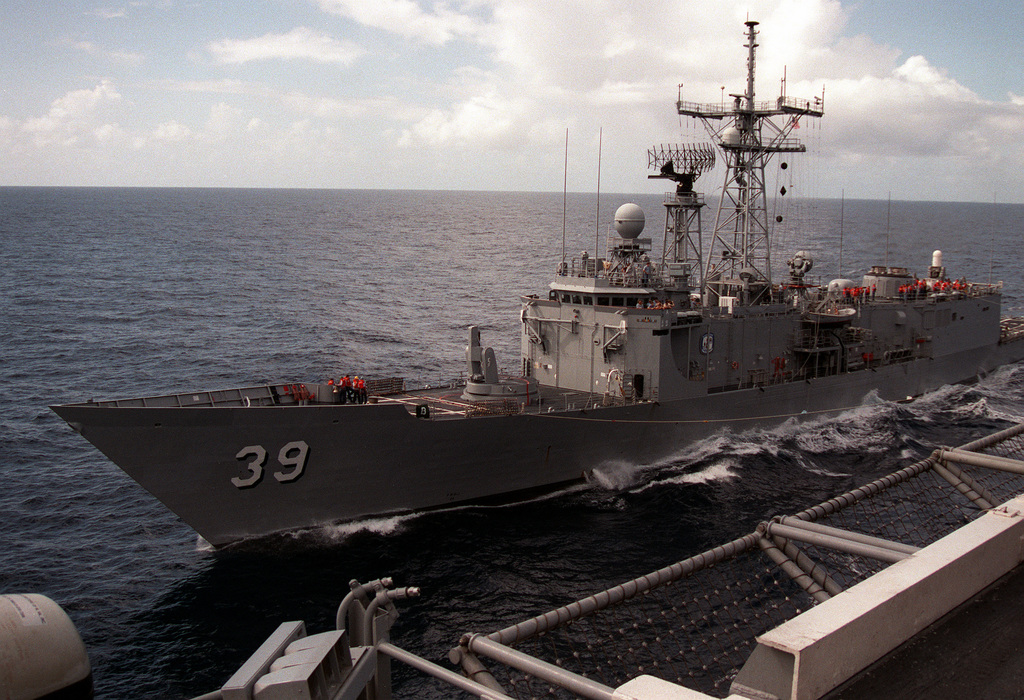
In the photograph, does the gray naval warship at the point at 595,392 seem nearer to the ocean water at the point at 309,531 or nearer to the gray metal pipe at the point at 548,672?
the ocean water at the point at 309,531

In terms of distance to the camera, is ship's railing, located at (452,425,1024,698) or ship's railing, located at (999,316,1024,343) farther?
ship's railing, located at (999,316,1024,343)

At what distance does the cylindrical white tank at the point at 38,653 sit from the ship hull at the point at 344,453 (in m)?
14.2

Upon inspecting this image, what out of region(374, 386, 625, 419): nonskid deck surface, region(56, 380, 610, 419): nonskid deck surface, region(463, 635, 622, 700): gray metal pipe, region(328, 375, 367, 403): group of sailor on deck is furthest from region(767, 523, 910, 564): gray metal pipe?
region(328, 375, 367, 403): group of sailor on deck

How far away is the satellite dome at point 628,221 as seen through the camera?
28234 mm

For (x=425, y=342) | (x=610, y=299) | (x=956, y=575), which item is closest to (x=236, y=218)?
(x=425, y=342)

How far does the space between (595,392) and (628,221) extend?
6.42 meters

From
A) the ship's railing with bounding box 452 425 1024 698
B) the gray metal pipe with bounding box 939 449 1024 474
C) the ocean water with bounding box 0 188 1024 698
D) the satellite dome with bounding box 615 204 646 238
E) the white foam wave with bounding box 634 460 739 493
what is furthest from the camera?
the satellite dome with bounding box 615 204 646 238

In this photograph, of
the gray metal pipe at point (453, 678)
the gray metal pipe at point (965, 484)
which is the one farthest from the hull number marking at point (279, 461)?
the gray metal pipe at point (965, 484)

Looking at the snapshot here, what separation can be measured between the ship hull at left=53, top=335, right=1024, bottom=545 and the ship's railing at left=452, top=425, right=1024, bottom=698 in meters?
6.70

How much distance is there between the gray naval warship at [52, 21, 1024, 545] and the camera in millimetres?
19781

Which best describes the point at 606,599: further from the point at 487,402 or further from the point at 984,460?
the point at 487,402

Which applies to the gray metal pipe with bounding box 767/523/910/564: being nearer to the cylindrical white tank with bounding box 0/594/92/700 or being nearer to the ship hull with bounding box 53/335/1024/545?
the cylindrical white tank with bounding box 0/594/92/700

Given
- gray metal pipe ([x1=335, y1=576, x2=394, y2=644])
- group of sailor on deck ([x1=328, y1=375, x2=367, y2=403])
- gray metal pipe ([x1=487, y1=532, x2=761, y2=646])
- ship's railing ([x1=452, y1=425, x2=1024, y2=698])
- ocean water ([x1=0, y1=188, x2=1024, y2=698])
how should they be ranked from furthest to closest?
group of sailor on deck ([x1=328, y1=375, x2=367, y2=403]) → ocean water ([x1=0, y1=188, x2=1024, y2=698]) → gray metal pipe ([x1=335, y1=576, x2=394, y2=644]) → ship's railing ([x1=452, y1=425, x2=1024, y2=698]) → gray metal pipe ([x1=487, y1=532, x2=761, y2=646])

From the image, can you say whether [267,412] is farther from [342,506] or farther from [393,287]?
[393,287]
